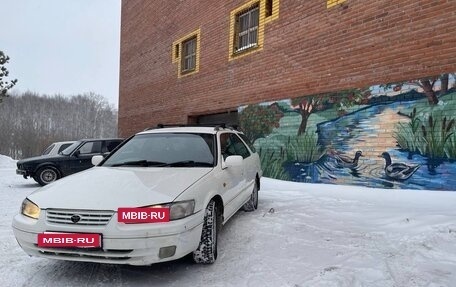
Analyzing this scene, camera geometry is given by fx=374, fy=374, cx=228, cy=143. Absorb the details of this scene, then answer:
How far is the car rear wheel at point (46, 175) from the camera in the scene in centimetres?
1131

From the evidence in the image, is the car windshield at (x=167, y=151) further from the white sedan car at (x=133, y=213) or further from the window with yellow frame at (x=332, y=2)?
the window with yellow frame at (x=332, y=2)

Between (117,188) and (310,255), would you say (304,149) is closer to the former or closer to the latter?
(310,255)

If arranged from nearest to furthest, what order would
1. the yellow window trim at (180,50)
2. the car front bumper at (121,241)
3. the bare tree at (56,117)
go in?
the car front bumper at (121,241) < the yellow window trim at (180,50) < the bare tree at (56,117)

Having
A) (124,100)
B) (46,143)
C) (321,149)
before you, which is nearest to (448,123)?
(321,149)

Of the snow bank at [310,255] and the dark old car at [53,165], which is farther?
the dark old car at [53,165]

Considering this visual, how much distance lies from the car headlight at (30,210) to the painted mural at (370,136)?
6.38 metres

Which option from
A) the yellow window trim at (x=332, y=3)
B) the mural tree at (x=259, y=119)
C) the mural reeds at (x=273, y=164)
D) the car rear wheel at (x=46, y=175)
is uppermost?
the yellow window trim at (x=332, y=3)

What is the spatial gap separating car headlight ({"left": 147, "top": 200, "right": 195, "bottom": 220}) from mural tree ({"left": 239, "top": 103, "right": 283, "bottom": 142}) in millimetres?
7254

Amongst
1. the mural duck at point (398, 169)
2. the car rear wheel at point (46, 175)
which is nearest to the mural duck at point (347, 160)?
the mural duck at point (398, 169)

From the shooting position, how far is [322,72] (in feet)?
29.7

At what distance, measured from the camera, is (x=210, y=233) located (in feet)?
12.3

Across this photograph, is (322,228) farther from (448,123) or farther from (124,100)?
(124,100)

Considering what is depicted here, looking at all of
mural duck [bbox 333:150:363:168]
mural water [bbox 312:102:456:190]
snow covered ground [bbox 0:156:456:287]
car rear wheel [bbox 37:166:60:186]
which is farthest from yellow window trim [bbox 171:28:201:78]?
snow covered ground [bbox 0:156:456:287]

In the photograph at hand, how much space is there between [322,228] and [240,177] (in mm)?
1301
